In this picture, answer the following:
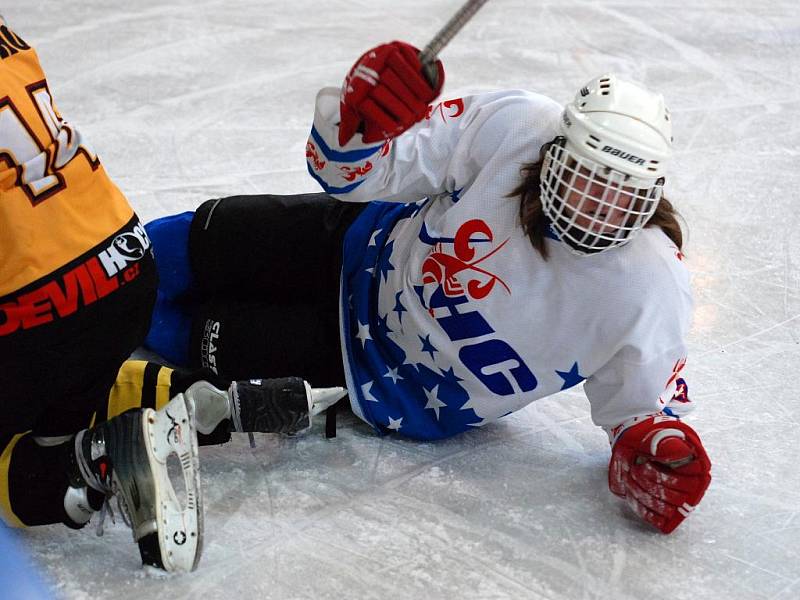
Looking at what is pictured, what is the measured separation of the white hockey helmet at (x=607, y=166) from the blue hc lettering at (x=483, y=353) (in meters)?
0.23

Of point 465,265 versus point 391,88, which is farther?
point 465,265

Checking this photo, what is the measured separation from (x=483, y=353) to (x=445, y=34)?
553 millimetres

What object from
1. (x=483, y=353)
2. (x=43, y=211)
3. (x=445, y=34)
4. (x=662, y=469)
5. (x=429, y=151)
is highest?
(x=445, y=34)

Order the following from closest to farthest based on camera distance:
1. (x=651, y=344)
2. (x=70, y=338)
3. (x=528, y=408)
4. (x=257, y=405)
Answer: (x=70, y=338)
(x=651, y=344)
(x=257, y=405)
(x=528, y=408)

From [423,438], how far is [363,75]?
2.10 feet

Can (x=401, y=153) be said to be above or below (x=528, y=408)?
above

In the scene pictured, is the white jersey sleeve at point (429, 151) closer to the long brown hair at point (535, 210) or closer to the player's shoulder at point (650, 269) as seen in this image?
the long brown hair at point (535, 210)

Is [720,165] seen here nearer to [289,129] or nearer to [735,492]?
[289,129]

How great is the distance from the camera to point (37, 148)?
1.29 metres

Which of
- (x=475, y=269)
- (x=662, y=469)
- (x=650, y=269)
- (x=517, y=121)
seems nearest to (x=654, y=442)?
(x=662, y=469)

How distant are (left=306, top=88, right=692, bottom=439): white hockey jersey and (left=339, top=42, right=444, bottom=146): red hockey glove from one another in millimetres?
124

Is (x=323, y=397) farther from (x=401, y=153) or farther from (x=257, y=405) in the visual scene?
(x=401, y=153)

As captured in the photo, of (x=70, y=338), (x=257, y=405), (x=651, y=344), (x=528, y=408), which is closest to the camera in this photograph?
(x=70, y=338)

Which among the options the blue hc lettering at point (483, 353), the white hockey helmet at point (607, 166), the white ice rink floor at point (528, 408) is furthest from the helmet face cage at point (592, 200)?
the white ice rink floor at point (528, 408)
